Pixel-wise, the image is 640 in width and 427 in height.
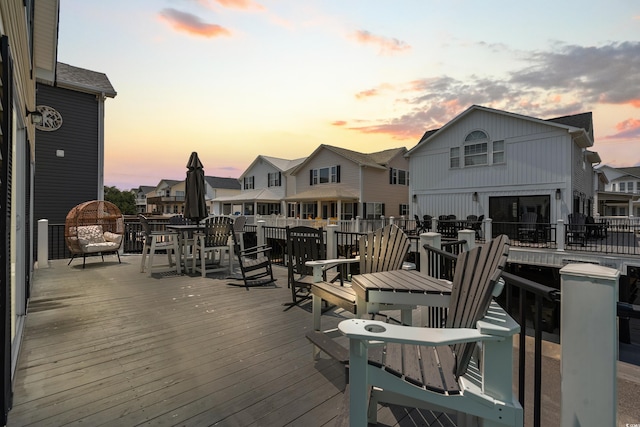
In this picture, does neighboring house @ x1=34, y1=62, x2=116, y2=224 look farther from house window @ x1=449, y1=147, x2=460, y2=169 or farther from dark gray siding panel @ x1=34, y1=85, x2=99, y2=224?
house window @ x1=449, y1=147, x2=460, y2=169

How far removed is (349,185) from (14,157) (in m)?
18.9

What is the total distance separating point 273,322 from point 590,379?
9.91 ft

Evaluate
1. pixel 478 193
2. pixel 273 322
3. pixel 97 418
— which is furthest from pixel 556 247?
pixel 97 418

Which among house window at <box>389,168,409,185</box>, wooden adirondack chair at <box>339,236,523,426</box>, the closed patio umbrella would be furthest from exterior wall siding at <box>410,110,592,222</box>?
wooden adirondack chair at <box>339,236,523,426</box>

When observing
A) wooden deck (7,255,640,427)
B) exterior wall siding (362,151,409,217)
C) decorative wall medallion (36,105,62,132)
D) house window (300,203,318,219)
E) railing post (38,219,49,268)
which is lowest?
wooden deck (7,255,640,427)

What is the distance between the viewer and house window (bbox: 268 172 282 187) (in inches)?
1025

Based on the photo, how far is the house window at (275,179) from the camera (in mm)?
26038

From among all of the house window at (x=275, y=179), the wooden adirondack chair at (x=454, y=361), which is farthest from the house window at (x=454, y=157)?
the wooden adirondack chair at (x=454, y=361)

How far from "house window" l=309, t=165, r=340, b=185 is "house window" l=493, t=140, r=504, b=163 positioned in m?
10.3

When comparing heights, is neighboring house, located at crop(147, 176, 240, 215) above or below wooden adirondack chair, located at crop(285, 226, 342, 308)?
above

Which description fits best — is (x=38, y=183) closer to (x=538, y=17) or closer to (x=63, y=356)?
(x=63, y=356)

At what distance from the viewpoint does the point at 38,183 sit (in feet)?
34.5

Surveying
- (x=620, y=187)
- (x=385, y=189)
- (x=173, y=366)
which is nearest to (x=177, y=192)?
(x=385, y=189)

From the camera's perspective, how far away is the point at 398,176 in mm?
23453
